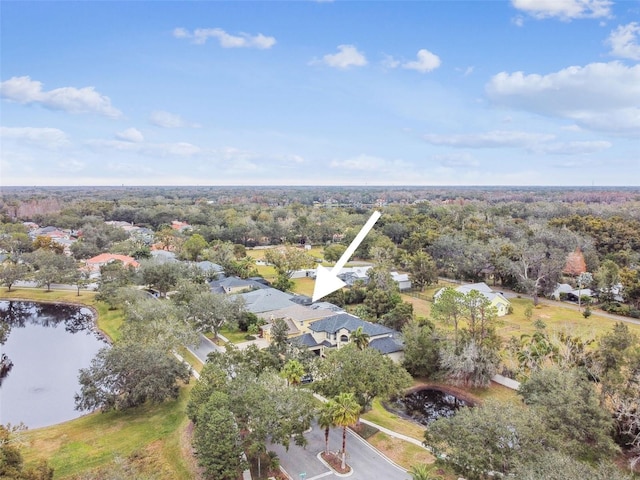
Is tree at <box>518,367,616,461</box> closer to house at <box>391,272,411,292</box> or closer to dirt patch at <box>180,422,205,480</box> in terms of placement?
dirt patch at <box>180,422,205,480</box>

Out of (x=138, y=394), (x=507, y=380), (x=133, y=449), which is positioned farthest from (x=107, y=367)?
(x=507, y=380)

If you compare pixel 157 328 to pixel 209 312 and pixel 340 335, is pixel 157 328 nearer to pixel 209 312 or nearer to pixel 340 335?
pixel 209 312

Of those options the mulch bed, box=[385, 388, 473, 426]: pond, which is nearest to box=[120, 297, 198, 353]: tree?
the mulch bed

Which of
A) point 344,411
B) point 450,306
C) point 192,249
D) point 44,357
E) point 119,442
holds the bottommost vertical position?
point 44,357

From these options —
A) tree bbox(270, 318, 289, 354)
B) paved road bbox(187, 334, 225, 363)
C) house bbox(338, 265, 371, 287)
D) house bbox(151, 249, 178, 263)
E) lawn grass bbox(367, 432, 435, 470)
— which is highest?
house bbox(151, 249, 178, 263)

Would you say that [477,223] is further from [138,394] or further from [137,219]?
[137,219]

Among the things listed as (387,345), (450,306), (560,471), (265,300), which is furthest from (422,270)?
(560,471)
